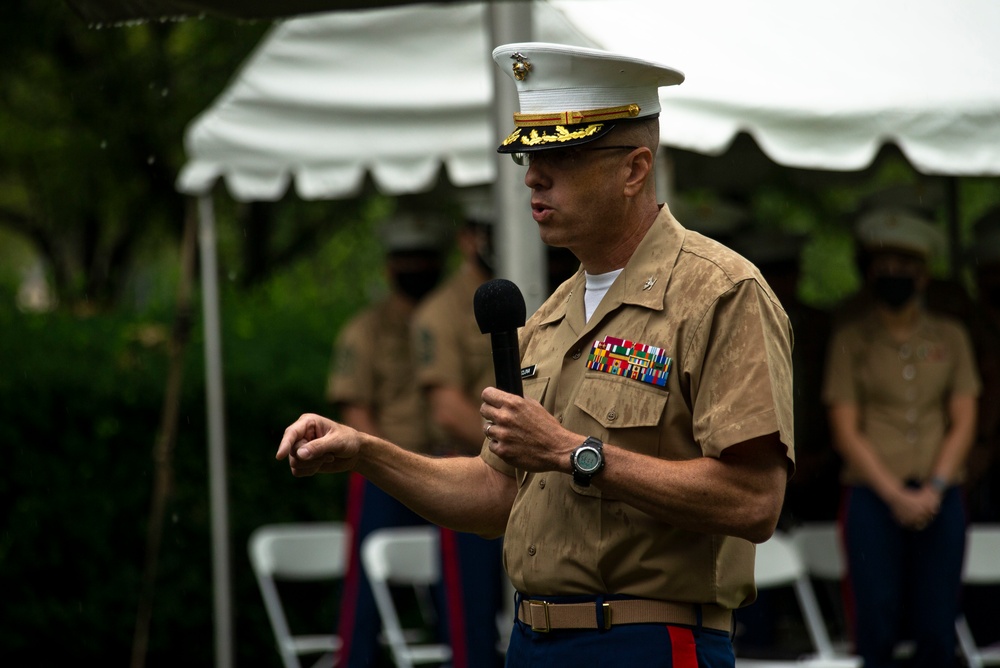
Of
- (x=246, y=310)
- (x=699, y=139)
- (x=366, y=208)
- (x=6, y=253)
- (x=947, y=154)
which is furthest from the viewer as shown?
(x=6, y=253)

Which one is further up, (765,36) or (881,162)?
(765,36)

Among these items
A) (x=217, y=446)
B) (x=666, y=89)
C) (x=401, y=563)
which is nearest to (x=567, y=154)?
(x=666, y=89)

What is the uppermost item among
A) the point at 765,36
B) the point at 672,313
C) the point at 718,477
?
the point at 765,36

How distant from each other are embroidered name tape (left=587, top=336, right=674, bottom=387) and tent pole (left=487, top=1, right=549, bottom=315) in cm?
183

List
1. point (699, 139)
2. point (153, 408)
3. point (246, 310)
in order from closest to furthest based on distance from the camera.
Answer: point (699, 139) < point (153, 408) < point (246, 310)

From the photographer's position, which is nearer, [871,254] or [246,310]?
[871,254]

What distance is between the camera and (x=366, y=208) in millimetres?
14703

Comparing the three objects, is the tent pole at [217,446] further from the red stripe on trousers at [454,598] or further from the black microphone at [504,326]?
the black microphone at [504,326]

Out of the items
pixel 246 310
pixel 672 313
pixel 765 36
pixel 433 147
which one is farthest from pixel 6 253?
pixel 672 313

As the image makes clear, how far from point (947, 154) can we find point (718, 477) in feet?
10.2

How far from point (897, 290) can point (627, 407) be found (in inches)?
156

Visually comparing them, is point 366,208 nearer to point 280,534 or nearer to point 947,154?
point 280,534

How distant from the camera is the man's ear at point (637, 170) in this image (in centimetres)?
291

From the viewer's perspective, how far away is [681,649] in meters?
2.80
